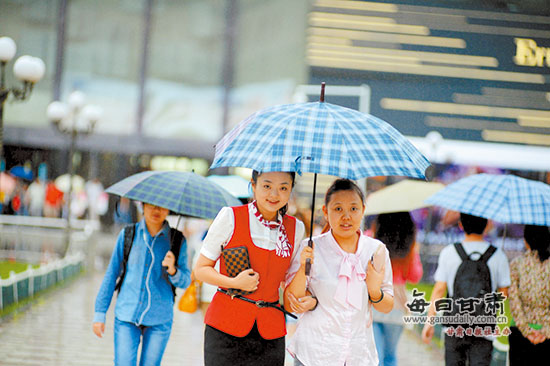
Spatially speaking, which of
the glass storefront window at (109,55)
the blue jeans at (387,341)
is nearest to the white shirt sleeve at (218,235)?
the blue jeans at (387,341)

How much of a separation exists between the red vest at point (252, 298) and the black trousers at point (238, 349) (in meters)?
0.04

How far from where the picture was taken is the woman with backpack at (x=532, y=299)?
Answer: 4203mm

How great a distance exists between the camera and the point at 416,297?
481 cm

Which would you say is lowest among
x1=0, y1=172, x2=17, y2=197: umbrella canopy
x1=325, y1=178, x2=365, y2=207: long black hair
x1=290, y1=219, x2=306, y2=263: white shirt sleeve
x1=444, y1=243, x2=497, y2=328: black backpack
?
x1=0, y1=172, x2=17, y2=197: umbrella canopy

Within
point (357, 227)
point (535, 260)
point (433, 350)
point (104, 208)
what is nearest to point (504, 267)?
point (535, 260)

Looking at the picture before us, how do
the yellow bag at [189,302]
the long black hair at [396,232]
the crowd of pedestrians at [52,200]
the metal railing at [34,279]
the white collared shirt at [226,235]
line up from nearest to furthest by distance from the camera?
the white collared shirt at [226,235], the yellow bag at [189,302], the long black hair at [396,232], the metal railing at [34,279], the crowd of pedestrians at [52,200]

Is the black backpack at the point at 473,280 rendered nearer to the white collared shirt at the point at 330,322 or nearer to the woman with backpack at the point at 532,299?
the woman with backpack at the point at 532,299

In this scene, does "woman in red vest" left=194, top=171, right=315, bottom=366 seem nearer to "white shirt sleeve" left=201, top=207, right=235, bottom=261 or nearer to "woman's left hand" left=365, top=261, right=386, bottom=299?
"white shirt sleeve" left=201, top=207, right=235, bottom=261

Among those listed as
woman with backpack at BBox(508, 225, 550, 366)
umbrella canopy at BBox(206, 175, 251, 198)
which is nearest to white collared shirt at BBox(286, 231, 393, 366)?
woman with backpack at BBox(508, 225, 550, 366)

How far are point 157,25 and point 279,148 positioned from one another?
21.8 meters

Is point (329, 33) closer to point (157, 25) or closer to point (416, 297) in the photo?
point (157, 25)

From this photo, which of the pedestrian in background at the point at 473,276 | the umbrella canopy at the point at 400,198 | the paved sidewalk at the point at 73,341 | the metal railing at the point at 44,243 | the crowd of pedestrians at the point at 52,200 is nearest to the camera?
the pedestrian in background at the point at 473,276

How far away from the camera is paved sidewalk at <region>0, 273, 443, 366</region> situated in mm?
6562

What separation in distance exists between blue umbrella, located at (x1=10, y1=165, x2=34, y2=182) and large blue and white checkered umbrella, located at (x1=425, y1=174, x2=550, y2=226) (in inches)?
833
